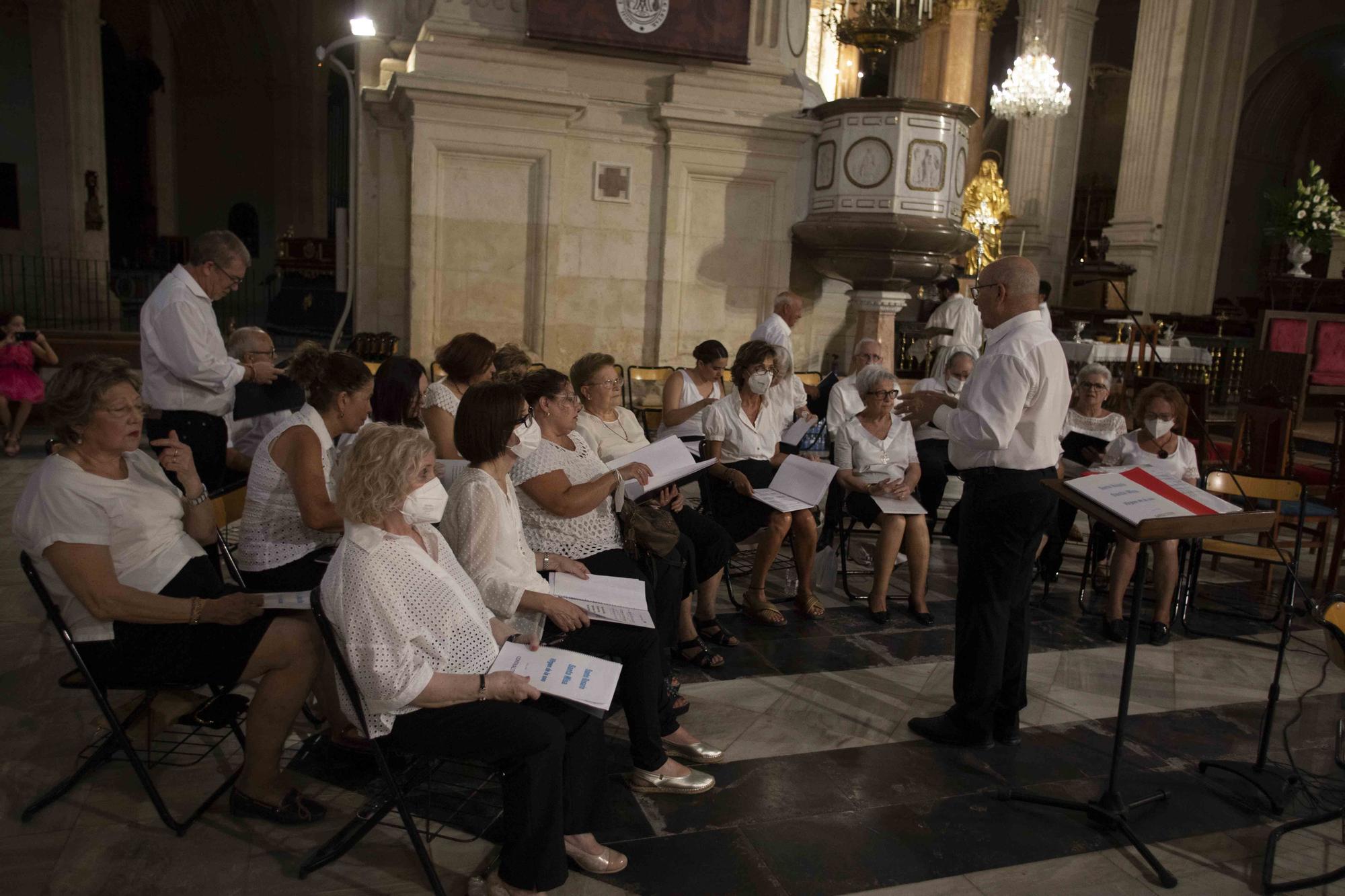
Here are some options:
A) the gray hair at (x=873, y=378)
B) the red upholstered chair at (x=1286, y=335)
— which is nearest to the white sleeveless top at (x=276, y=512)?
the gray hair at (x=873, y=378)

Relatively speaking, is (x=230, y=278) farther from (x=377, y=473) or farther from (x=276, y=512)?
(x=377, y=473)

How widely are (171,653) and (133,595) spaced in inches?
8.3

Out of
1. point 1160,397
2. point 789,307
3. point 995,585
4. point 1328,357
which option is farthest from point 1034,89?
point 995,585

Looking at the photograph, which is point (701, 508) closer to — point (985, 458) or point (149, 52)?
point (985, 458)

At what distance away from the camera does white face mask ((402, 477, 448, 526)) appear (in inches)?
101

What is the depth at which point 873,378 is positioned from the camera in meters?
5.16

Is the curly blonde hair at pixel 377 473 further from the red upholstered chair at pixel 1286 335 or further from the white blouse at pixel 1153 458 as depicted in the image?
the red upholstered chair at pixel 1286 335

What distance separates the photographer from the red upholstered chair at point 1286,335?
1268cm

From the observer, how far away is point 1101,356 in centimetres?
1208

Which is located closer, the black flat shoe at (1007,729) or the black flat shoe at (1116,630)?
the black flat shoe at (1007,729)

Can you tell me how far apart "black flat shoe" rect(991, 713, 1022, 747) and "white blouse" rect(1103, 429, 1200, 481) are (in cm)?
207

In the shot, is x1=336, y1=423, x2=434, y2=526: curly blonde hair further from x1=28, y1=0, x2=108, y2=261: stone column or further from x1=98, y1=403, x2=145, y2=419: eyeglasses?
x1=28, y1=0, x2=108, y2=261: stone column

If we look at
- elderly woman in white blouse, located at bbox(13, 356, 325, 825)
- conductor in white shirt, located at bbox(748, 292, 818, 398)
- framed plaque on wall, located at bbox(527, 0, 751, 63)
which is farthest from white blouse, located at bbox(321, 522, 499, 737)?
framed plaque on wall, located at bbox(527, 0, 751, 63)

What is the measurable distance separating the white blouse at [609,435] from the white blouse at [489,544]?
1368 millimetres
